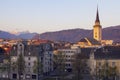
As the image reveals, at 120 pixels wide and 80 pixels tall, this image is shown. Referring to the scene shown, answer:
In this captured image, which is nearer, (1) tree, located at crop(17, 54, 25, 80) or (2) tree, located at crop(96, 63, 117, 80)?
(2) tree, located at crop(96, 63, 117, 80)

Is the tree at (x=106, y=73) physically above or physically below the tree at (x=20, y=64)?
below

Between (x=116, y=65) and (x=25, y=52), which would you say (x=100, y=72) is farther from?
(x=25, y=52)

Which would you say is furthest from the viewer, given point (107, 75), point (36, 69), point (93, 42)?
point (93, 42)

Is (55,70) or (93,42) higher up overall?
(93,42)

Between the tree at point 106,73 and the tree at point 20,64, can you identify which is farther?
the tree at point 20,64

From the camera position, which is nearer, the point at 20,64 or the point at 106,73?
the point at 106,73

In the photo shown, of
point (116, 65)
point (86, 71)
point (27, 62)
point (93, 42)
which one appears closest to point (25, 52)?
point (27, 62)

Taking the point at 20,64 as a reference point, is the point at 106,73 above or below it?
below

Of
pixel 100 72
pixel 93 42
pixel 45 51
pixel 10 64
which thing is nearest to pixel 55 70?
pixel 45 51

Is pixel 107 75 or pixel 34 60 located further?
pixel 34 60

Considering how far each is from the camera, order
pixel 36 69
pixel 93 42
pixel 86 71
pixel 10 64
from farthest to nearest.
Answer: pixel 93 42, pixel 86 71, pixel 10 64, pixel 36 69

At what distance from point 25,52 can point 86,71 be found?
1355 centimetres

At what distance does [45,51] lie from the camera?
81.8 m

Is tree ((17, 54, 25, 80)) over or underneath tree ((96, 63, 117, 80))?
over
